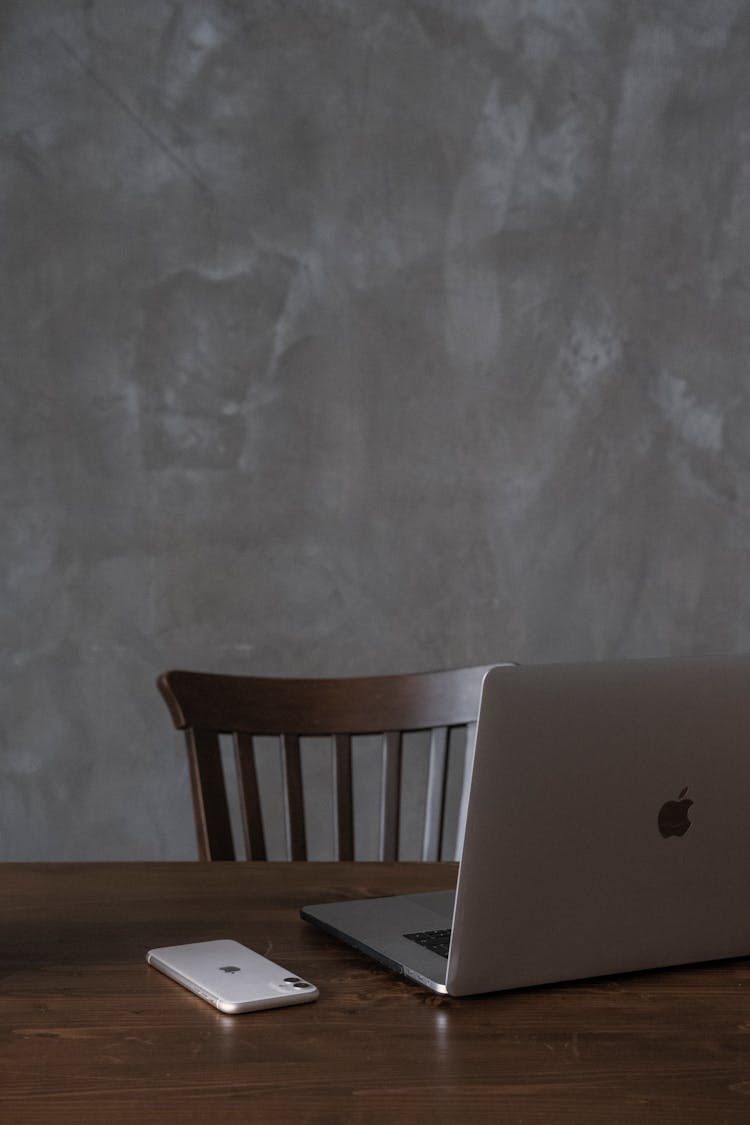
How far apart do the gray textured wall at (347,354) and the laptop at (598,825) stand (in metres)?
1.64

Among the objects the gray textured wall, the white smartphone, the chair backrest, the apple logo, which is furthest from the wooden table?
the gray textured wall

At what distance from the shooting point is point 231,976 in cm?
87

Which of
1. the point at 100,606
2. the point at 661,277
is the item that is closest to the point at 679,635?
the point at 661,277

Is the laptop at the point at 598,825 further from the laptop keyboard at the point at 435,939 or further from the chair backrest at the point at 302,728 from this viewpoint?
the chair backrest at the point at 302,728

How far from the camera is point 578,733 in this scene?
0.81m

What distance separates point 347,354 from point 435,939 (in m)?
1.70

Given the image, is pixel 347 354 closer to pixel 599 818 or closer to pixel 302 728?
pixel 302 728

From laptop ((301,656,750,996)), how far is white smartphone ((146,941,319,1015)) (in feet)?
0.27

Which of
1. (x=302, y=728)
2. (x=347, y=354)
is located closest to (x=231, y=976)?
(x=302, y=728)

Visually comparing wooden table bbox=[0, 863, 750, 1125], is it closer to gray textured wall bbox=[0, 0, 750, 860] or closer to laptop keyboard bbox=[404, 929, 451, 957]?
laptop keyboard bbox=[404, 929, 451, 957]

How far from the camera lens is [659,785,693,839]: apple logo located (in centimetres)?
85

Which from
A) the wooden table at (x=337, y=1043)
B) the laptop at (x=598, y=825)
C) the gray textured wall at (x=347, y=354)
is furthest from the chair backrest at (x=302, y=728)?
the gray textured wall at (x=347, y=354)

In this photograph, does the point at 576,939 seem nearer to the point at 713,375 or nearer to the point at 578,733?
the point at 578,733

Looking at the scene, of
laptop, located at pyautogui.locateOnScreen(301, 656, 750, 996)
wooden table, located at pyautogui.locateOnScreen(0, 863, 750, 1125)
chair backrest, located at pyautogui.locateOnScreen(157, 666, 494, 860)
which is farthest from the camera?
chair backrest, located at pyautogui.locateOnScreen(157, 666, 494, 860)
